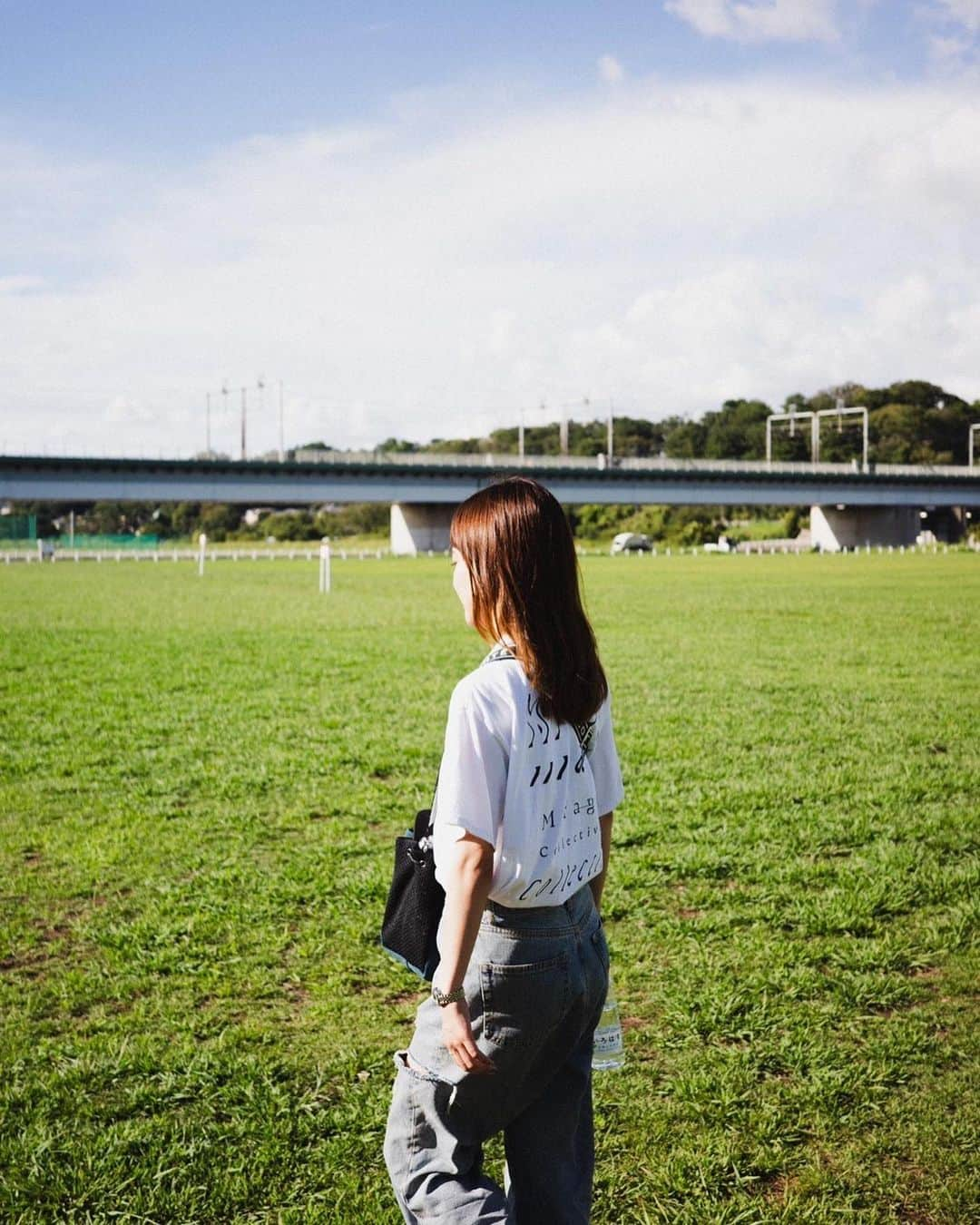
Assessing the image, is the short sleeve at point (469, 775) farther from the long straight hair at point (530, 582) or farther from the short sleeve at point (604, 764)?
the short sleeve at point (604, 764)

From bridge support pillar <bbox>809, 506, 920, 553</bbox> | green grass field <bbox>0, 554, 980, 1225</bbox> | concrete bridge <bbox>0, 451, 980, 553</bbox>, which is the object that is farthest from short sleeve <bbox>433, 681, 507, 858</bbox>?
bridge support pillar <bbox>809, 506, 920, 553</bbox>

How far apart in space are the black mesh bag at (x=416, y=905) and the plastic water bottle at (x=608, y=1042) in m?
0.48

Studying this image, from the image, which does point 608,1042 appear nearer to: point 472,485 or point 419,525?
point 472,485

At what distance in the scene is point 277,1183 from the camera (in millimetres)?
3311

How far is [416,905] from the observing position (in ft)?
8.20

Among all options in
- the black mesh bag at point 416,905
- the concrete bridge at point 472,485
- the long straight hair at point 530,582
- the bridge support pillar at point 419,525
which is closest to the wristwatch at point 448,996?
the black mesh bag at point 416,905

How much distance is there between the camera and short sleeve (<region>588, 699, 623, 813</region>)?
8.71 ft

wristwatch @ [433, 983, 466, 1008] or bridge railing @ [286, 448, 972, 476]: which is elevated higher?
bridge railing @ [286, 448, 972, 476]

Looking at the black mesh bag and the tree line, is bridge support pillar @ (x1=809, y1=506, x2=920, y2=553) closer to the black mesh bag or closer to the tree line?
the tree line

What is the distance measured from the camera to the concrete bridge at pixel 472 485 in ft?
241

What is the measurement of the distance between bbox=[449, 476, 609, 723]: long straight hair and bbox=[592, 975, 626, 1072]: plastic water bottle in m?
0.76

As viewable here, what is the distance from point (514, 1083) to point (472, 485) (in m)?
78.0

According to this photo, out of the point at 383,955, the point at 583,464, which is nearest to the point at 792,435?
the point at 583,464

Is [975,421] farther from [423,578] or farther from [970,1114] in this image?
[970,1114]
